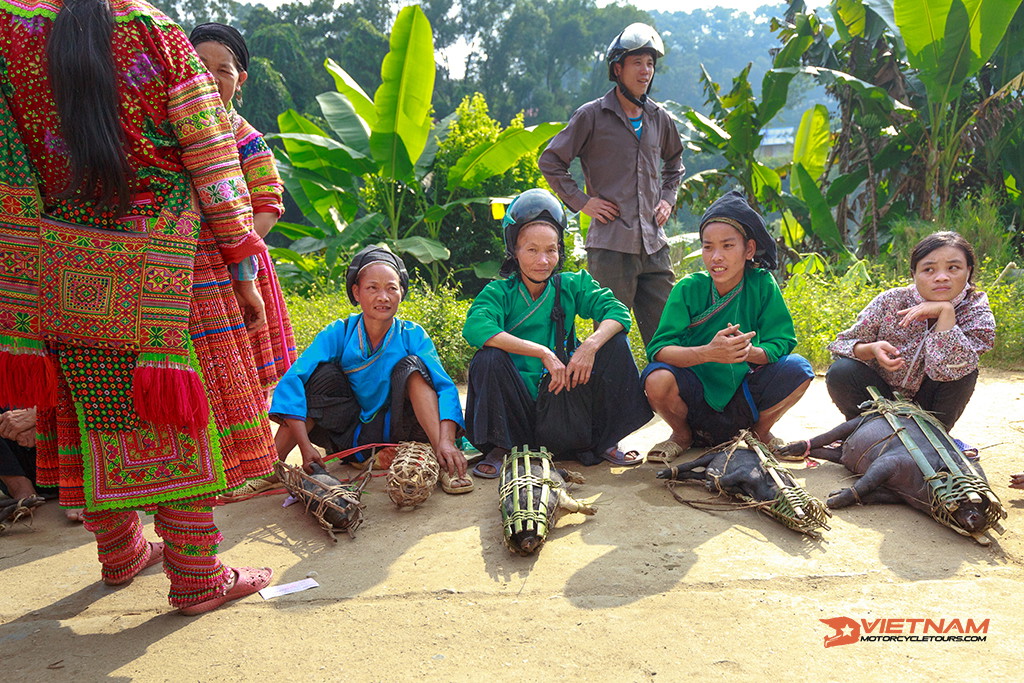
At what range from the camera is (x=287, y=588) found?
2.57m

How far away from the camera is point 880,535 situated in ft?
8.94

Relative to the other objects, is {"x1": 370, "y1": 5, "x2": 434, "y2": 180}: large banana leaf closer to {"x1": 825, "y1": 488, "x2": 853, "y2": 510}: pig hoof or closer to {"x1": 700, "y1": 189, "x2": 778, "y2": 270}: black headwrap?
{"x1": 700, "y1": 189, "x2": 778, "y2": 270}: black headwrap

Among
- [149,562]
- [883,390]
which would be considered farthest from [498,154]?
[149,562]

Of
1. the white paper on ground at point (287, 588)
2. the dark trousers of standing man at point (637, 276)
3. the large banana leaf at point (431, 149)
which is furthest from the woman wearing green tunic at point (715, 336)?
the large banana leaf at point (431, 149)

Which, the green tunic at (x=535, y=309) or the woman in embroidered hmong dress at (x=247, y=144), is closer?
the woman in embroidered hmong dress at (x=247, y=144)

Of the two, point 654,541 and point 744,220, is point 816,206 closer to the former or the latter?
point 744,220

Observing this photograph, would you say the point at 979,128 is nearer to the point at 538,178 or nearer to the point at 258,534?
the point at 538,178

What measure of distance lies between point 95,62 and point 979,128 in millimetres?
10261

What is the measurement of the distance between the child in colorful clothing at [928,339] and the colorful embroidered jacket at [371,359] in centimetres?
191

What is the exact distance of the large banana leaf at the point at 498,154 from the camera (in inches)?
340

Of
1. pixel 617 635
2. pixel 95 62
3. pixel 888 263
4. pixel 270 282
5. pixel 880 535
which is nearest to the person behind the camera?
pixel 95 62

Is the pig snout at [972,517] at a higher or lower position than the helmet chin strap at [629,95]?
lower

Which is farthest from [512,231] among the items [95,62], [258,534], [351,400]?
[95,62]

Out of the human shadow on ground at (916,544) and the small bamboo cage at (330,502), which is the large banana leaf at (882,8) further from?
the small bamboo cage at (330,502)
